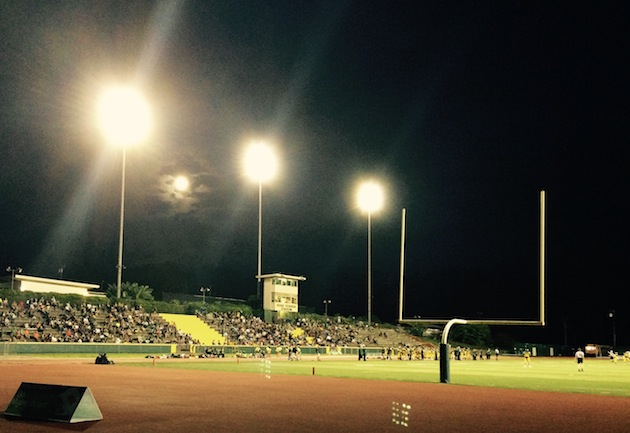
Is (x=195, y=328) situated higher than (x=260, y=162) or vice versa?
(x=260, y=162)

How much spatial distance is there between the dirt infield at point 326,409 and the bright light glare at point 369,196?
3917 centimetres

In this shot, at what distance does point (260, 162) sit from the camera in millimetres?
53906

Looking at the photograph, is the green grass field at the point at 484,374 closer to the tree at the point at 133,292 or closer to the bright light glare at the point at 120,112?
the bright light glare at the point at 120,112

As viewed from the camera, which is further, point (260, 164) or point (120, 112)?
point (260, 164)

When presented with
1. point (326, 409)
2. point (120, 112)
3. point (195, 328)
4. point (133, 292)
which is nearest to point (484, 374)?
point (326, 409)

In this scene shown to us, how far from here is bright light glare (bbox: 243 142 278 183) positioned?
53.5m

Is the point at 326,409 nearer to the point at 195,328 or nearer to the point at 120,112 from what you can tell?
the point at 120,112

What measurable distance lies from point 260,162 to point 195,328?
15693 millimetres

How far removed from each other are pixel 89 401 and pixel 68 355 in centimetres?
2980

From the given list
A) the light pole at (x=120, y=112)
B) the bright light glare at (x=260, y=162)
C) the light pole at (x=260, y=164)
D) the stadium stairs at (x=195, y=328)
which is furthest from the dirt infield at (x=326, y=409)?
the bright light glare at (x=260, y=162)

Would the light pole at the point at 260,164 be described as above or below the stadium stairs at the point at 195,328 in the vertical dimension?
above

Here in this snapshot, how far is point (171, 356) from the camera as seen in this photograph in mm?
41344

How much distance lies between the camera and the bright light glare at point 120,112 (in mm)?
43188

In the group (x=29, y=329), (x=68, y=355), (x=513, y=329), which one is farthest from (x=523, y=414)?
(x=513, y=329)
